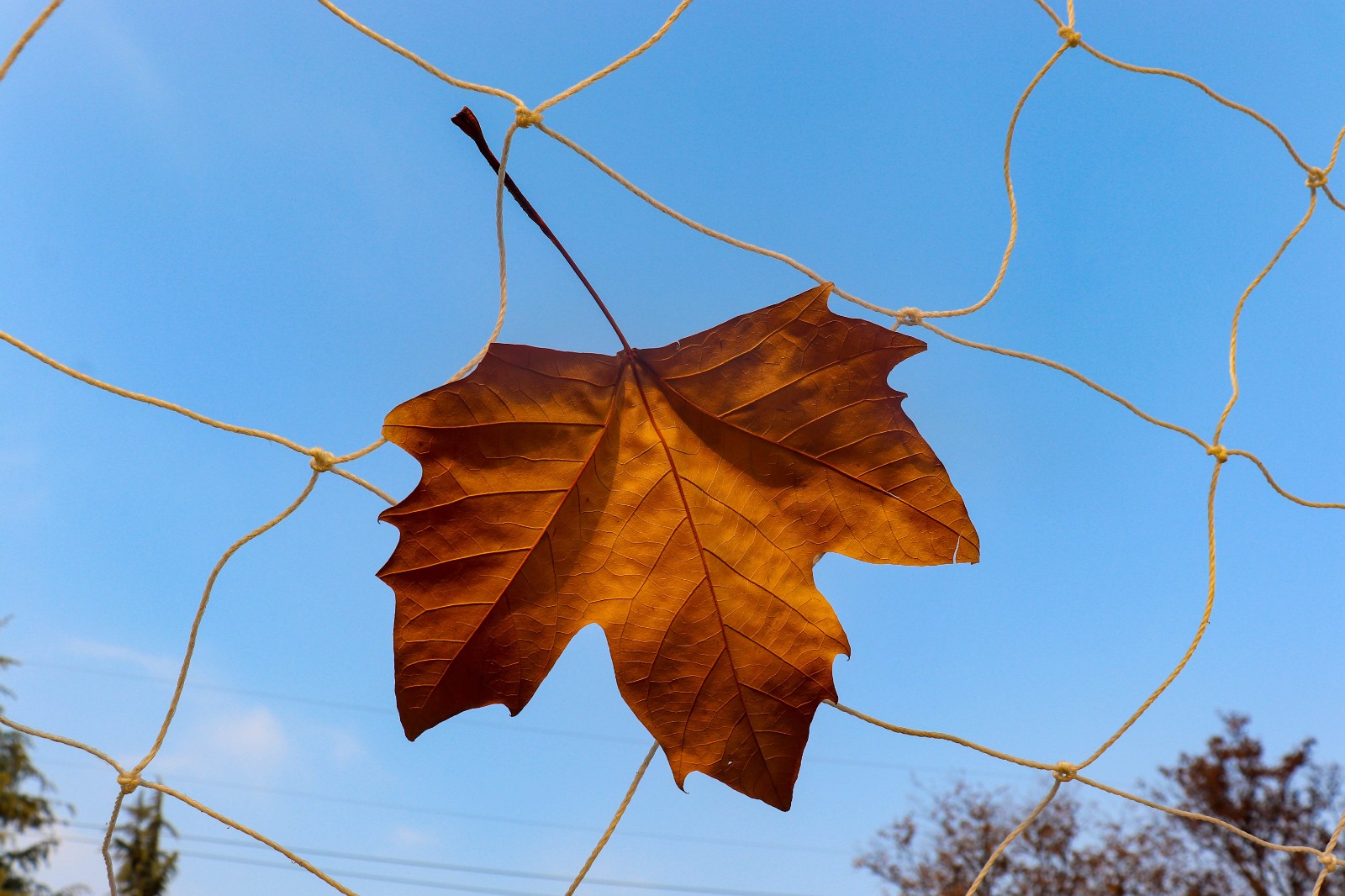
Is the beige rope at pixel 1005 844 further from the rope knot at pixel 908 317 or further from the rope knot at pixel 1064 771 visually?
the rope knot at pixel 908 317

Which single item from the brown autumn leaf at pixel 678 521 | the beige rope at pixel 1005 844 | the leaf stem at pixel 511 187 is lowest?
the beige rope at pixel 1005 844

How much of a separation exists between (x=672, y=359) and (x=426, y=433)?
0.62ft

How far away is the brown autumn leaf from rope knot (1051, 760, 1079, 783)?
250 mm

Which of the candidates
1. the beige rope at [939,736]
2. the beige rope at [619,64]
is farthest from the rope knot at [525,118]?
the beige rope at [939,736]

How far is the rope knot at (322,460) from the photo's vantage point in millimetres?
687

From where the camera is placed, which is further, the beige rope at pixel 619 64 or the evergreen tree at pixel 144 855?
the evergreen tree at pixel 144 855

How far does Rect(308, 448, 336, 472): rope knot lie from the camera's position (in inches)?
27.0

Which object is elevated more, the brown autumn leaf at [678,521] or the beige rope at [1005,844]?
the brown autumn leaf at [678,521]

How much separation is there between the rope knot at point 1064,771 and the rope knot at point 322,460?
65 centimetres

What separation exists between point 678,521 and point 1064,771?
42cm

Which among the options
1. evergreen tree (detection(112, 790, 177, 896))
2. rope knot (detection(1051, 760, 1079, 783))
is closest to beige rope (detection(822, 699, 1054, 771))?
rope knot (detection(1051, 760, 1079, 783))

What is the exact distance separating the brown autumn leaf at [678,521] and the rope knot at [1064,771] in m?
0.25

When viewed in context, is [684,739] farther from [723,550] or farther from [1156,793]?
[1156,793]

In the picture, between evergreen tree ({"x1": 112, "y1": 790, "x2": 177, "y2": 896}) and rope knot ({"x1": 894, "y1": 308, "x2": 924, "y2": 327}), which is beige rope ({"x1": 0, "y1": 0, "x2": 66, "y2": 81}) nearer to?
rope knot ({"x1": 894, "y1": 308, "x2": 924, "y2": 327})
